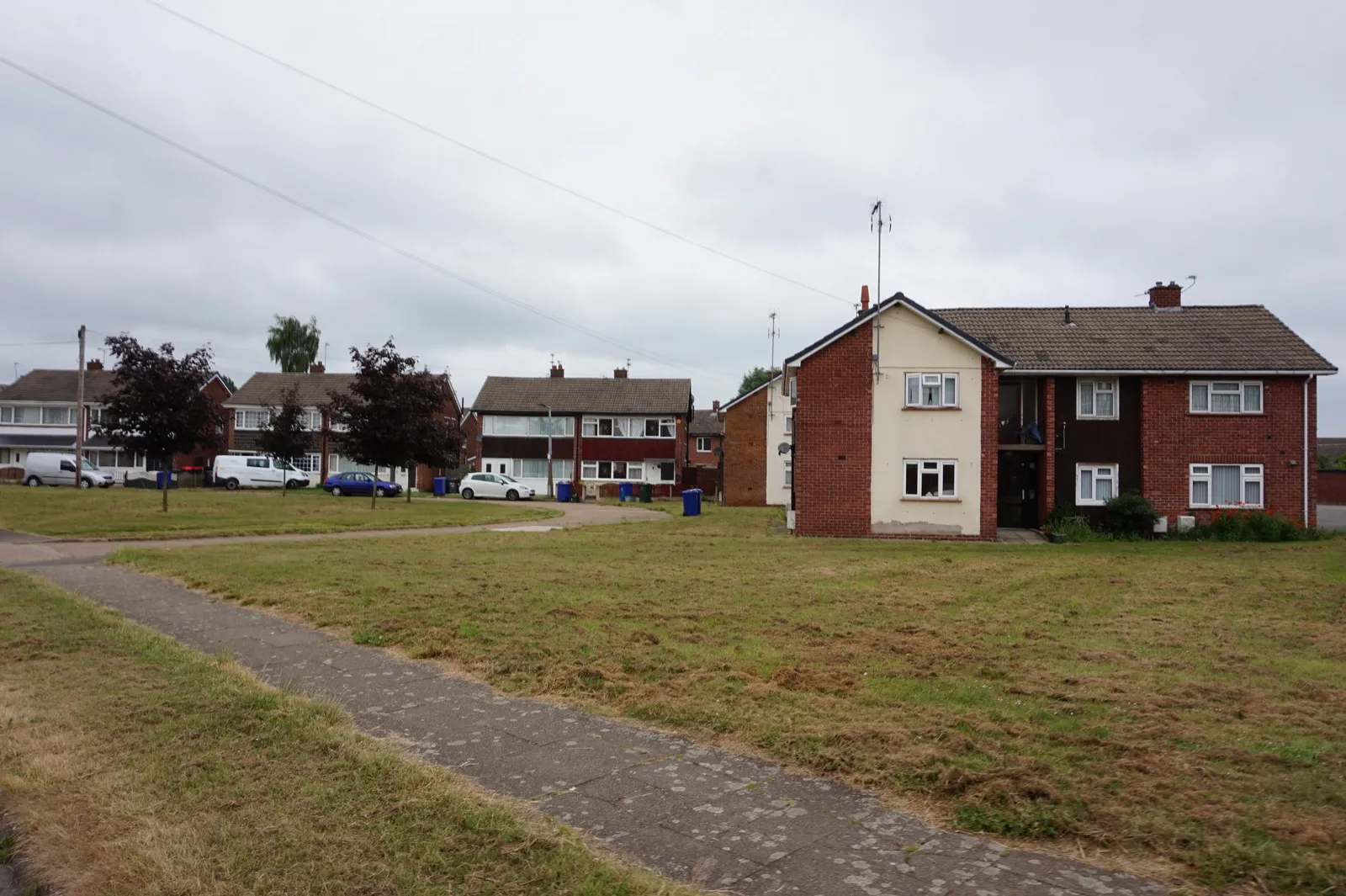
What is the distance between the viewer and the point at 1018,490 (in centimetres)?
3078

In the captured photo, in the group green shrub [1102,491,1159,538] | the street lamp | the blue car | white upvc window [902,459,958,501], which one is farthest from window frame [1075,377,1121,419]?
the blue car

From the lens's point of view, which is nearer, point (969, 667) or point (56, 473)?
point (969, 667)

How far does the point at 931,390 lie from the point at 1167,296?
36.2 ft

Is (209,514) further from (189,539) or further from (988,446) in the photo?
(988,446)

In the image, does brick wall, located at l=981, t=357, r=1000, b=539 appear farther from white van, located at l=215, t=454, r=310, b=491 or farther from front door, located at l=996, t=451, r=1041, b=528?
white van, located at l=215, t=454, r=310, b=491

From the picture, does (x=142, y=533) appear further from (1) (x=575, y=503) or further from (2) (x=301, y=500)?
(1) (x=575, y=503)

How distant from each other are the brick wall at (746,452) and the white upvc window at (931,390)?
21.6 meters

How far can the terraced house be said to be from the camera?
26969 millimetres

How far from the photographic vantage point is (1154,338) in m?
29.5

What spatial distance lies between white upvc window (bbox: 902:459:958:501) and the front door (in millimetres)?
4545

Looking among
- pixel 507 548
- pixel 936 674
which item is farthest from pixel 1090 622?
pixel 507 548

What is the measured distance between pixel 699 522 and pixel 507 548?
42.4 ft

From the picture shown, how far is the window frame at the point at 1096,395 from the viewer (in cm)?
2867

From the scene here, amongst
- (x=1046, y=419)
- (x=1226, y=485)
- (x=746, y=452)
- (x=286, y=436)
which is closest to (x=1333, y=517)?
(x=1226, y=485)
